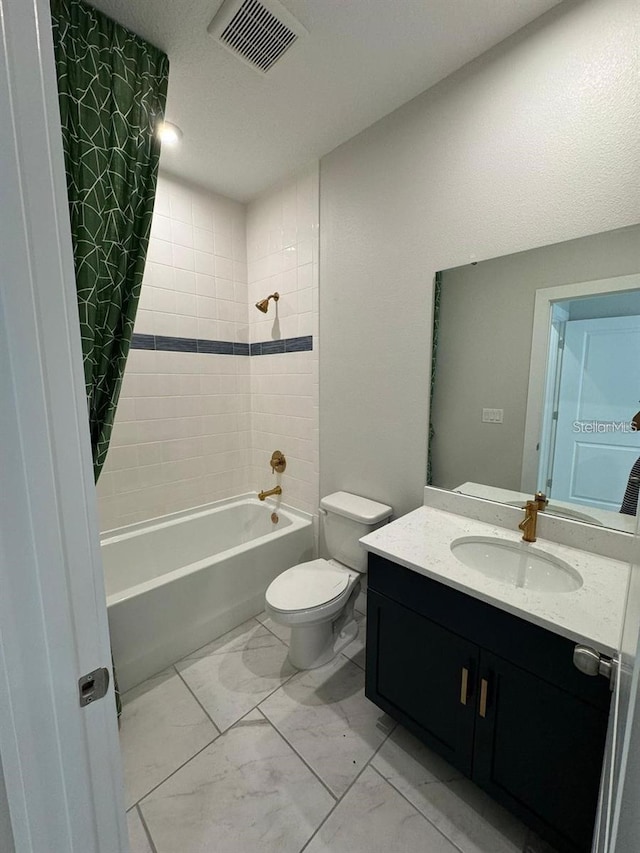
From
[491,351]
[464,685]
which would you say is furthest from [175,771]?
[491,351]

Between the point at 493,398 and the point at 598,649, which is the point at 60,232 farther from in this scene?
the point at 493,398

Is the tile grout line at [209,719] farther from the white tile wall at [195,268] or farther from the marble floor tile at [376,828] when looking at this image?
the white tile wall at [195,268]

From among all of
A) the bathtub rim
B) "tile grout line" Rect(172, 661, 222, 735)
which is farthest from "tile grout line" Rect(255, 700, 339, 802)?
the bathtub rim

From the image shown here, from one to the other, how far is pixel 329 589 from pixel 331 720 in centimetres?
49

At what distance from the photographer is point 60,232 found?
47 centimetres

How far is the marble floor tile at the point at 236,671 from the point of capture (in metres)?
1.52

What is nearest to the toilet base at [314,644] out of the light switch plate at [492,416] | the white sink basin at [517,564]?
the white sink basin at [517,564]

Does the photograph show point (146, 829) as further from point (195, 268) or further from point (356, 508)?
point (195, 268)

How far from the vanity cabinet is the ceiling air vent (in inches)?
77.3

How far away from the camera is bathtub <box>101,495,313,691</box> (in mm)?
1607

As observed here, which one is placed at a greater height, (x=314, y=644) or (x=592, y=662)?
(x=592, y=662)

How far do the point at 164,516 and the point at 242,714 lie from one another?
4.09 feet

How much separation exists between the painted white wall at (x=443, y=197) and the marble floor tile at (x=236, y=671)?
90 cm

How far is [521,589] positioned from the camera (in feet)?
3.42
